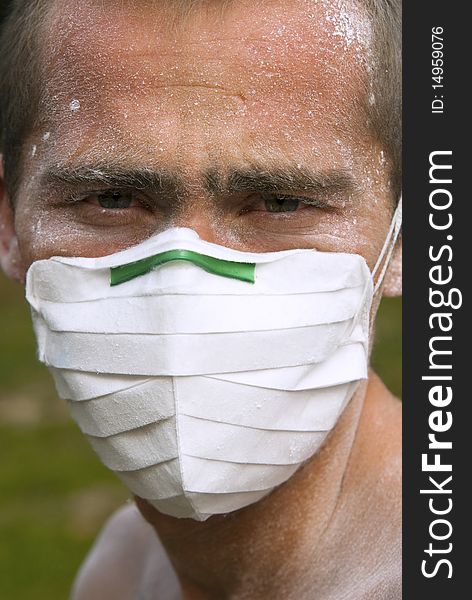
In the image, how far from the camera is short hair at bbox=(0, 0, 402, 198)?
3.20 m

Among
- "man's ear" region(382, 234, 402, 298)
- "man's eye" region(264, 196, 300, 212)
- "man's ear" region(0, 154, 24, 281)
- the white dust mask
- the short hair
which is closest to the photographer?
the white dust mask

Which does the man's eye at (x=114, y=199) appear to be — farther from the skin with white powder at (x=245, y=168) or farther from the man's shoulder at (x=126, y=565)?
the man's shoulder at (x=126, y=565)

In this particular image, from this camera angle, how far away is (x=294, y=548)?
3.30 m

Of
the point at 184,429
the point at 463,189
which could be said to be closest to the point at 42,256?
the point at 184,429

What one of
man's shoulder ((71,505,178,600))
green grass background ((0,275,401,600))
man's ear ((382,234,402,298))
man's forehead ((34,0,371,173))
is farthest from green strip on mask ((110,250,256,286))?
green grass background ((0,275,401,600))

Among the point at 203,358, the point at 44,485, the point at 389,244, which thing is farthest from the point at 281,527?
the point at 44,485

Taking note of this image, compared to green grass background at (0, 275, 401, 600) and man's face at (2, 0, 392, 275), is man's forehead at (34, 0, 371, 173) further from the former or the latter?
green grass background at (0, 275, 401, 600)

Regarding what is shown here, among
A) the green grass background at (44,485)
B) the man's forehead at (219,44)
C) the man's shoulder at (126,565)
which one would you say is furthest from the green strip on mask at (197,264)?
the green grass background at (44,485)

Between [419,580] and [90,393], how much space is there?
88cm

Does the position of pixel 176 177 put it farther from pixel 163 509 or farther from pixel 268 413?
pixel 163 509

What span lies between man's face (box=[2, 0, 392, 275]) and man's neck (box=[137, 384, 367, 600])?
0.55 m

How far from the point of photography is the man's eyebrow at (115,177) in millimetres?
2965

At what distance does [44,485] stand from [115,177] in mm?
6467

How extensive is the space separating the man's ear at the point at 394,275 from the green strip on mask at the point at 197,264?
21.0 inches
